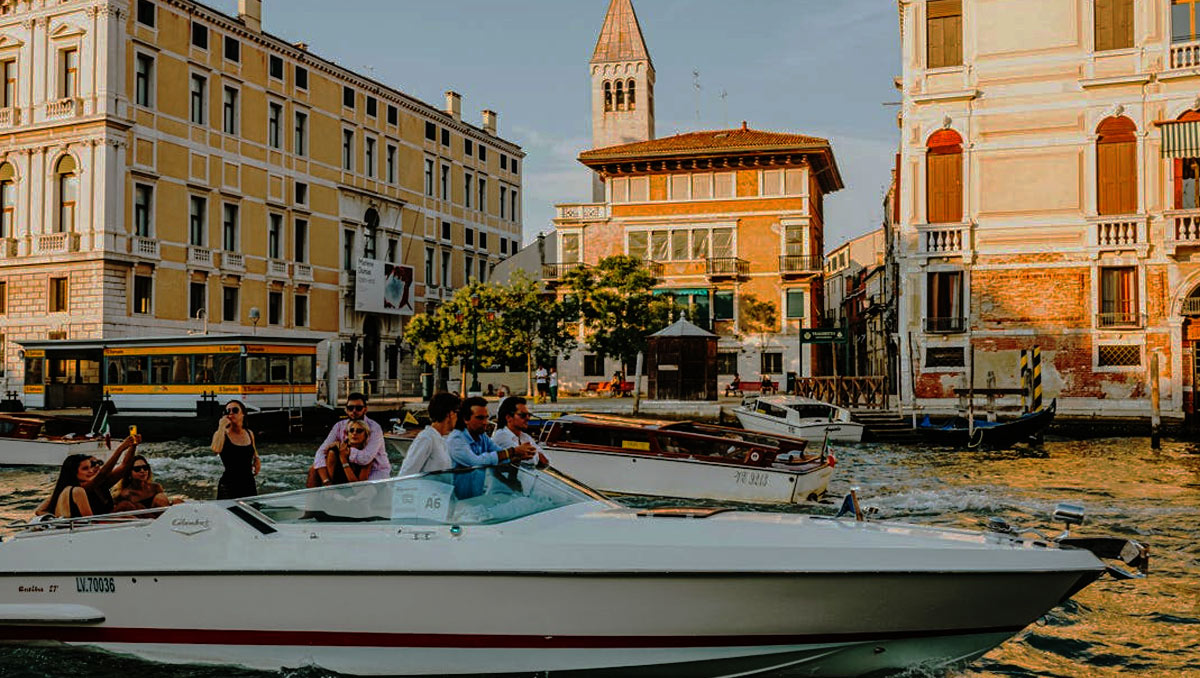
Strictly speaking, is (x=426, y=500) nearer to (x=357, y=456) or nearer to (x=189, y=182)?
(x=357, y=456)

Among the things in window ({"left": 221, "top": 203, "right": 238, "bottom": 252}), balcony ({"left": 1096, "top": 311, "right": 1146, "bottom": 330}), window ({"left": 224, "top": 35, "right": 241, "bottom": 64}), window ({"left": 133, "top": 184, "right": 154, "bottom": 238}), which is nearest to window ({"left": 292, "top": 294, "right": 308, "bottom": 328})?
window ({"left": 221, "top": 203, "right": 238, "bottom": 252})

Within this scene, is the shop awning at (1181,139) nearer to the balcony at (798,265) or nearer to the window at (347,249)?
the balcony at (798,265)

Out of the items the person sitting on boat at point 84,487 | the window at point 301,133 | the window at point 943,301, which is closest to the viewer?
the person sitting on boat at point 84,487

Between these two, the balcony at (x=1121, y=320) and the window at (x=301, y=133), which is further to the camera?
the window at (x=301, y=133)

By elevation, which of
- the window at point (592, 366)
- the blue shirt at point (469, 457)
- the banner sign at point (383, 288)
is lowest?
the blue shirt at point (469, 457)

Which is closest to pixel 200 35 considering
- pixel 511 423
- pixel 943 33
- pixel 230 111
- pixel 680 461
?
pixel 230 111

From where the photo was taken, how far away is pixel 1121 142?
30141 mm

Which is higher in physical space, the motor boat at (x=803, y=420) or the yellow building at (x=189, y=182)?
the yellow building at (x=189, y=182)

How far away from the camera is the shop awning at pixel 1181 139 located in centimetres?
2914

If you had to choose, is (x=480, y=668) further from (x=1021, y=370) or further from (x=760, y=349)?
(x=760, y=349)

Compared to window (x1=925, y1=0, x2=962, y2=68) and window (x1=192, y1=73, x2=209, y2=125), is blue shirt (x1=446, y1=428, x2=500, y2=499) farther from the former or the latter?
window (x1=192, y1=73, x2=209, y2=125)

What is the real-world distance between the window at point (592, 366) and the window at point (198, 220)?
17147 mm

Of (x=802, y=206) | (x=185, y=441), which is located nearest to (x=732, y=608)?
(x=185, y=441)

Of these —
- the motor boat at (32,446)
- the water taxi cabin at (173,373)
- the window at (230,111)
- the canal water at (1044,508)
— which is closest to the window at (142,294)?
the water taxi cabin at (173,373)
